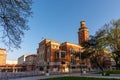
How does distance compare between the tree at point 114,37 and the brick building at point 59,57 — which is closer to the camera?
the tree at point 114,37

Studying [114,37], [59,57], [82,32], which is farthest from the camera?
[82,32]

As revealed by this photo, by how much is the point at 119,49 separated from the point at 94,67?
133 feet

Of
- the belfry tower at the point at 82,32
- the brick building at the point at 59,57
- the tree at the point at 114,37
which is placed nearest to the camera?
the tree at the point at 114,37

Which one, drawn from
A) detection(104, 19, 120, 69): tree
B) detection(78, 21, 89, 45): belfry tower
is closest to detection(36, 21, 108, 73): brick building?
detection(78, 21, 89, 45): belfry tower

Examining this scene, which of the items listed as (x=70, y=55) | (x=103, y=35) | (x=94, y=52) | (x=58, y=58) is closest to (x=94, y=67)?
(x=70, y=55)

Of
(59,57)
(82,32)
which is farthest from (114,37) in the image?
(82,32)

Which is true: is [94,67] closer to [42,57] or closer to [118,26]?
[42,57]

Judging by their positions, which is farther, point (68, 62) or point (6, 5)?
A: point (68, 62)

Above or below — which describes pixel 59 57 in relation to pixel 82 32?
below

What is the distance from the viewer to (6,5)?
8.18 m

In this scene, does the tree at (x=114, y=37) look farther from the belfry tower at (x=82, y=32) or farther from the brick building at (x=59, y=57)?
the belfry tower at (x=82, y=32)

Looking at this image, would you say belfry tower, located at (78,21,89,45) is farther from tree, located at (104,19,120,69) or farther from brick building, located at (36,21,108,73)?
tree, located at (104,19,120,69)

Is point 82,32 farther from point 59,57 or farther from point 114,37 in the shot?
point 114,37

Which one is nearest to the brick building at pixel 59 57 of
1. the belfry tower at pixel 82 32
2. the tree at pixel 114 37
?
the belfry tower at pixel 82 32
